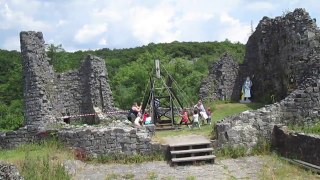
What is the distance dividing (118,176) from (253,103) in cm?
1249

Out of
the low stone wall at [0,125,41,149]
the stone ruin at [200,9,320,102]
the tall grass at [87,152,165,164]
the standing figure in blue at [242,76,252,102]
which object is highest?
the stone ruin at [200,9,320,102]

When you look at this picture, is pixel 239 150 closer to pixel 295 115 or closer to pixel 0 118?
pixel 295 115

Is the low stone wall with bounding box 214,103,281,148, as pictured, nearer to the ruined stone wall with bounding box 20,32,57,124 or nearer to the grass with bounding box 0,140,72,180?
the grass with bounding box 0,140,72,180

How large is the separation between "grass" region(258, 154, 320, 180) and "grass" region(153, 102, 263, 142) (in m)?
3.20

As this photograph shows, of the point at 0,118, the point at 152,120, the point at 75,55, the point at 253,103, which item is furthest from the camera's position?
the point at 75,55

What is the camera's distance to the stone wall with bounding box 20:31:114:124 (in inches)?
A: 888

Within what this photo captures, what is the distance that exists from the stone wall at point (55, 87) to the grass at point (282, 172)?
1134cm

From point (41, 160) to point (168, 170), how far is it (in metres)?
3.67

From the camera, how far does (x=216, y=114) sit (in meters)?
24.0

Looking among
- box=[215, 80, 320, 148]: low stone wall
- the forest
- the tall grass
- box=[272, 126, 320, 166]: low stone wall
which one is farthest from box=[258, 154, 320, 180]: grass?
the forest

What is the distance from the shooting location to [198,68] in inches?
2430

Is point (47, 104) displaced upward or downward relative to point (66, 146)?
upward

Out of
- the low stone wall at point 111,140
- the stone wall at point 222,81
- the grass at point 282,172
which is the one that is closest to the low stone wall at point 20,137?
the low stone wall at point 111,140

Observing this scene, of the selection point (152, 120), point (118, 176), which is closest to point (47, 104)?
point (152, 120)
